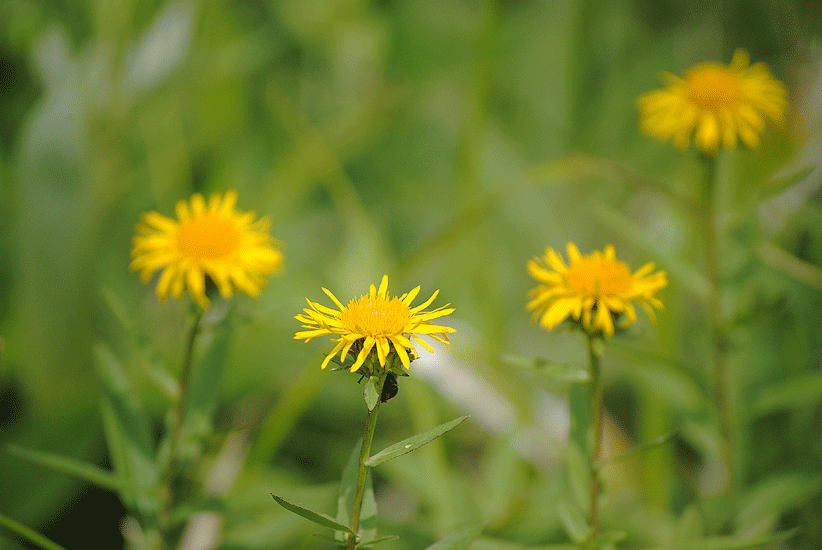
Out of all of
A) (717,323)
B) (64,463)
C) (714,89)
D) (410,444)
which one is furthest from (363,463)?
(714,89)

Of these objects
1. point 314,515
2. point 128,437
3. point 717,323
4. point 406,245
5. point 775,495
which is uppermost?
point 406,245

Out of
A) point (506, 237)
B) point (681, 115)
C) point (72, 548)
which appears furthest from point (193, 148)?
point (681, 115)

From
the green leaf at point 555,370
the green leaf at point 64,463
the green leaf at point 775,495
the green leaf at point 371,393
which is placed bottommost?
the green leaf at point 64,463

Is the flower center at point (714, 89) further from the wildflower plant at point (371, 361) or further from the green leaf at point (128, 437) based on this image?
the green leaf at point (128, 437)

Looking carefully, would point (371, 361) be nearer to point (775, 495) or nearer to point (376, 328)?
point (376, 328)

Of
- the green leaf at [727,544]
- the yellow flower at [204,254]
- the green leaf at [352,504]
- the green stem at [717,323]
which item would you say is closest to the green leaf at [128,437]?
the yellow flower at [204,254]

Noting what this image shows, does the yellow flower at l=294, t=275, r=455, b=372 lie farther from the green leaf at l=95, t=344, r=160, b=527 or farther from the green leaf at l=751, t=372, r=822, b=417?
the green leaf at l=751, t=372, r=822, b=417

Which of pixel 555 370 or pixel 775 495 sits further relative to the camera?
pixel 775 495
